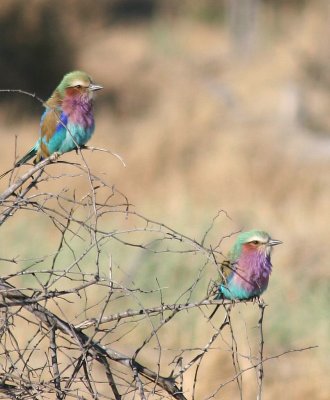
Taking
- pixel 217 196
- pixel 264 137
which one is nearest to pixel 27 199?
pixel 217 196

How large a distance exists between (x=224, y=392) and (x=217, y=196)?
661 cm

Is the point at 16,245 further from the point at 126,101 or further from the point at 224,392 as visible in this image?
the point at 126,101

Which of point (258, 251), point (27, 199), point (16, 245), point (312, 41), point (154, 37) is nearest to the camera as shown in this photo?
point (27, 199)

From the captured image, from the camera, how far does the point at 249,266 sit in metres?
5.40

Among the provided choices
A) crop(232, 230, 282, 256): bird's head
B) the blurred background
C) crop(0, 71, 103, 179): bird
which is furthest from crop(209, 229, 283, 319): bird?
the blurred background

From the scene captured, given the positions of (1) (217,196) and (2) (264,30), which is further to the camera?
(2) (264,30)

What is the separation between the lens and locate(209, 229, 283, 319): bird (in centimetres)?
530

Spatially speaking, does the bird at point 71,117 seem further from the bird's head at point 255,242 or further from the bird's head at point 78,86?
the bird's head at point 255,242

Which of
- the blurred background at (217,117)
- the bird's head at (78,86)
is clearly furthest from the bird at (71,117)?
the blurred background at (217,117)

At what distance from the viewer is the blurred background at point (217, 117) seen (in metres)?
12.3

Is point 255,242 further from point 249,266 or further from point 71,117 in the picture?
point 71,117

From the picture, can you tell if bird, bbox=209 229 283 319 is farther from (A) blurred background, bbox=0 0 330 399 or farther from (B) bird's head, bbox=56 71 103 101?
(A) blurred background, bbox=0 0 330 399

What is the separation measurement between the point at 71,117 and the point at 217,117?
14767 mm

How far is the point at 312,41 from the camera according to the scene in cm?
2230
